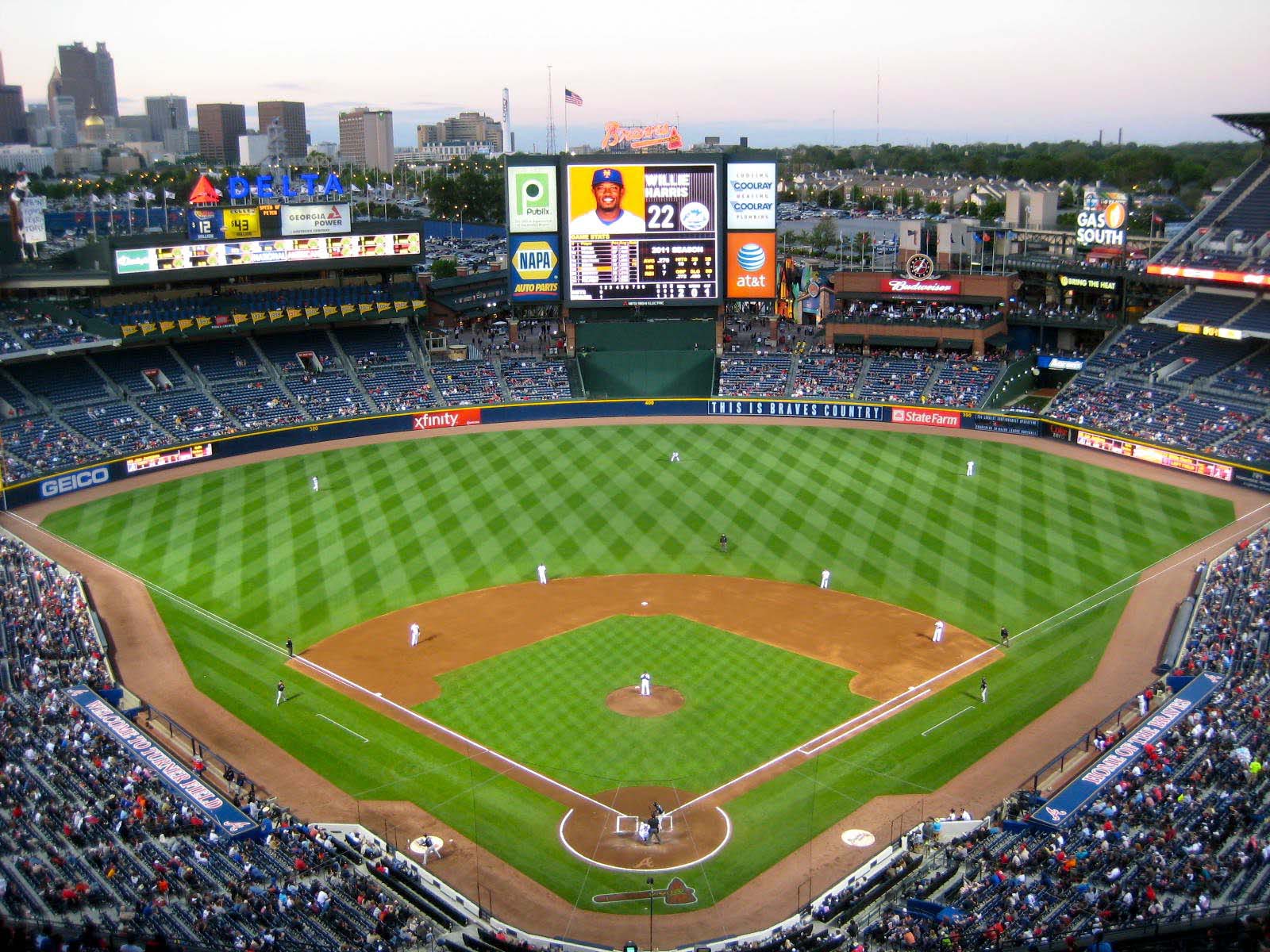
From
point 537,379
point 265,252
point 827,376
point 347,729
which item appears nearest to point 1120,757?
point 347,729

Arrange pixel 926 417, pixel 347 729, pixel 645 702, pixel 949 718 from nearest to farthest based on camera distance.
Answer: pixel 347 729 < pixel 949 718 < pixel 645 702 < pixel 926 417

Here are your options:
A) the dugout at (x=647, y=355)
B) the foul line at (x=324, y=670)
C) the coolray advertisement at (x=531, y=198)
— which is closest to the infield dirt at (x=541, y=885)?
the foul line at (x=324, y=670)

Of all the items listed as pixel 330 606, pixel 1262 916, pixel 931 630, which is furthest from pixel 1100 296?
pixel 1262 916

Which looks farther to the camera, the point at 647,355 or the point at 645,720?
the point at 647,355

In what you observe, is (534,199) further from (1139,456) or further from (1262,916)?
(1262,916)

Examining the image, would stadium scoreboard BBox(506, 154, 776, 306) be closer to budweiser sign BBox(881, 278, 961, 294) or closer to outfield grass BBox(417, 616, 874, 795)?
budweiser sign BBox(881, 278, 961, 294)

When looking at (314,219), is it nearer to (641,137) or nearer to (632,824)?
(641,137)

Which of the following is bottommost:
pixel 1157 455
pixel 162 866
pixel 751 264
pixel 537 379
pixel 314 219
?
pixel 162 866
